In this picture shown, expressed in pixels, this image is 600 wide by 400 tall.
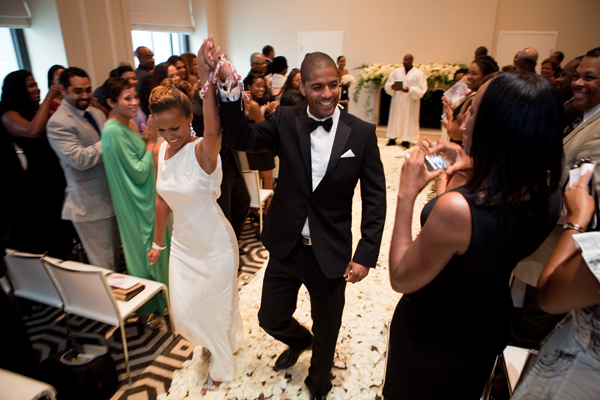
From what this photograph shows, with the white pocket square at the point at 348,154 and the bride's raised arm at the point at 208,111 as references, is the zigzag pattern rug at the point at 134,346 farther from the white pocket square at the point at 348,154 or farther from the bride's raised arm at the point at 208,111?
the white pocket square at the point at 348,154

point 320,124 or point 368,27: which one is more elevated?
point 368,27

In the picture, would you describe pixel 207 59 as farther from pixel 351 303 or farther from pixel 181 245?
pixel 351 303

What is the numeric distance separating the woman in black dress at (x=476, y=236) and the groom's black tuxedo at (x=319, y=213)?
0.51m

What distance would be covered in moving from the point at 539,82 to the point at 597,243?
1.50 ft

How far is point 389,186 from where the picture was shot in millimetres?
6012

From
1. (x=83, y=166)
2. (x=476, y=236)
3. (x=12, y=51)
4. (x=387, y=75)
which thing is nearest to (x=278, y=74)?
(x=387, y=75)

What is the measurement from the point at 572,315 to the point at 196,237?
5.66 feet

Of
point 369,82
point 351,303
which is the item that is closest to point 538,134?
point 351,303

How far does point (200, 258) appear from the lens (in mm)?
2191

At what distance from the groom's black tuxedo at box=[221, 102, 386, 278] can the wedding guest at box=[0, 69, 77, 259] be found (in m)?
2.39

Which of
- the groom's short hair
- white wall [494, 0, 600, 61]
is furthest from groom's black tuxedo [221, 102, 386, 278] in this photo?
white wall [494, 0, 600, 61]

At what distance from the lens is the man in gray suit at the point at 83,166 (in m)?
2.87

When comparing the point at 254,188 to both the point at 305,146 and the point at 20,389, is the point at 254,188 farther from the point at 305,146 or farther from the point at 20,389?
the point at 20,389

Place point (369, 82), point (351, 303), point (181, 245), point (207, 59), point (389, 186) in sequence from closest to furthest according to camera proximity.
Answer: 1. point (207, 59)
2. point (181, 245)
3. point (351, 303)
4. point (389, 186)
5. point (369, 82)
